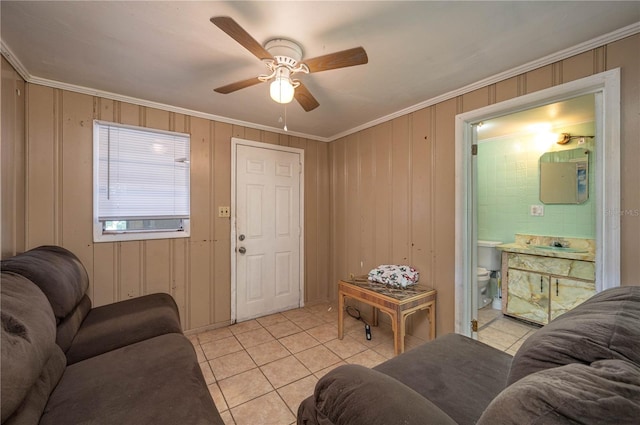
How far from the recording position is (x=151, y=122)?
251 cm

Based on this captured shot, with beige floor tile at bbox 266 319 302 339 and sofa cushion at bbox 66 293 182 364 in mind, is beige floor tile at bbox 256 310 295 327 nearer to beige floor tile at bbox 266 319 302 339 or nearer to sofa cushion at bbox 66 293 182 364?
beige floor tile at bbox 266 319 302 339

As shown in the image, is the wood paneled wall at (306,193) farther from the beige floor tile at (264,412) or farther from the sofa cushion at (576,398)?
the sofa cushion at (576,398)

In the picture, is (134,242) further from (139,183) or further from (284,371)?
(284,371)

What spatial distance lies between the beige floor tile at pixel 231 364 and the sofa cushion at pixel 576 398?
197 cm

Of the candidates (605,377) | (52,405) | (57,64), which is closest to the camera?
(605,377)

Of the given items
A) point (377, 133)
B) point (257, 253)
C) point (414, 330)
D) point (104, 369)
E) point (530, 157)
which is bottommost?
point (414, 330)

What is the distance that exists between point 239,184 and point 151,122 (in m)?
1.03

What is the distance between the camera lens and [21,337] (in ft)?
2.95

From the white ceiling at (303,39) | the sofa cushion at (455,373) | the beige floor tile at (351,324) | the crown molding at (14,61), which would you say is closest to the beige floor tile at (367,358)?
the beige floor tile at (351,324)

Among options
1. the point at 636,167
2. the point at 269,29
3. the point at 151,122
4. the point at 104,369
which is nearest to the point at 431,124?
the point at 636,167

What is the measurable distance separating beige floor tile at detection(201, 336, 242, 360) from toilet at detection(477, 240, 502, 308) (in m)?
3.02

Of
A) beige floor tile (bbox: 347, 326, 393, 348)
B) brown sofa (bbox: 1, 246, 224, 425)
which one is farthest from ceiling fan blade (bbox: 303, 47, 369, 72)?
beige floor tile (bbox: 347, 326, 393, 348)

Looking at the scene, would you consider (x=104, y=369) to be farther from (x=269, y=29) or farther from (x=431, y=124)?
(x=431, y=124)

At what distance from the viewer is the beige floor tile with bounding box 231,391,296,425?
155cm
